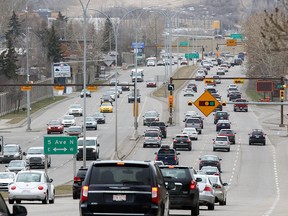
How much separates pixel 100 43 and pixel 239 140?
94.5 m

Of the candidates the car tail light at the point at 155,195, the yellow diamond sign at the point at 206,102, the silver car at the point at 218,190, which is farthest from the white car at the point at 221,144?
the car tail light at the point at 155,195

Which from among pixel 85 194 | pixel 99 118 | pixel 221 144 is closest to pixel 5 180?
pixel 85 194

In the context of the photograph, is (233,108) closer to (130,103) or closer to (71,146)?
(130,103)

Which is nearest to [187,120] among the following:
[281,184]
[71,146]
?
[281,184]

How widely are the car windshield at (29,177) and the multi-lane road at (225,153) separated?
3.10ft

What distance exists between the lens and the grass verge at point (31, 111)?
106475mm

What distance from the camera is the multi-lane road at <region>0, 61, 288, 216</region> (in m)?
38.5

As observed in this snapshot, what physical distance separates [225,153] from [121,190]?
5621 cm

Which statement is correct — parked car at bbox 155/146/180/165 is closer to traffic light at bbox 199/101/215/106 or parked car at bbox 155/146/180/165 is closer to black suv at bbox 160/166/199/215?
traffic light at bbox 199/101/215/106

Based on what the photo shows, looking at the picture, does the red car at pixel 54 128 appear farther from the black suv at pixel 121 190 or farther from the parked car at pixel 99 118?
the black suv at pixel 121 190

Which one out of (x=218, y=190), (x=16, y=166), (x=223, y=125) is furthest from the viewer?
(x=223, y=125)

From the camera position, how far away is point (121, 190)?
2203 centimetres

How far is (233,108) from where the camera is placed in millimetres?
118562

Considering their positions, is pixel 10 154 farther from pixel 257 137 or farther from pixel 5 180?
pixel 257 137
